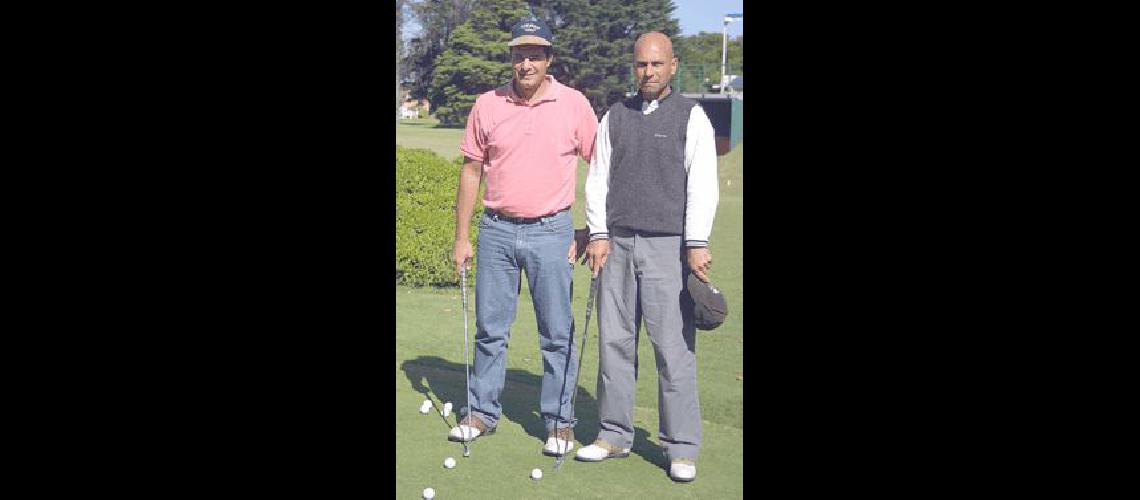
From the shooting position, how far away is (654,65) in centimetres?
689

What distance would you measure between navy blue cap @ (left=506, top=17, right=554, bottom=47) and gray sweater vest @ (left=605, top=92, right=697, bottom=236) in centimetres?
67

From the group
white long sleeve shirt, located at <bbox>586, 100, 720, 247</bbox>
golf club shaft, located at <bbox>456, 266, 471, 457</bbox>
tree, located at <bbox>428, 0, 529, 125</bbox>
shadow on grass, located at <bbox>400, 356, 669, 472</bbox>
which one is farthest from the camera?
golf club shaft, located at <bbox>456, 266, 471, 457</bbox>

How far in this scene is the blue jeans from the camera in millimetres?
7254

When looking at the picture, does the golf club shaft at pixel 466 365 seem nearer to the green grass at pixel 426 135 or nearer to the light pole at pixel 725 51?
the green grass at pixel 426 135

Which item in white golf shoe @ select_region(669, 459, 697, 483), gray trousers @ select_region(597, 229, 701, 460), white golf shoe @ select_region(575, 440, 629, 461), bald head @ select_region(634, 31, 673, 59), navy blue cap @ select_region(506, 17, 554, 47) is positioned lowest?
white golf shoe @ select_region(669, 459, 697, 483)

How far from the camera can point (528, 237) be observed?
7.27 metres

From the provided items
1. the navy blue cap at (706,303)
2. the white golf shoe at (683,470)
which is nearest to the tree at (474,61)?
the navy blue cap at (706,303)

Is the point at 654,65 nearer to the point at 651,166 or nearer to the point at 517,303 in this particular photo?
the point at 651,166

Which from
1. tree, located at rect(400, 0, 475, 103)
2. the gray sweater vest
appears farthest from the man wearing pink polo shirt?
tree, located at rect(400, 0, 475, 103)

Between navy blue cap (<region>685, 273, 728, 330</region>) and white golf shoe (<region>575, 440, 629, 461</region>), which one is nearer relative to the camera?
navy blue cap (<region>685, 273, 728, 330</region>)

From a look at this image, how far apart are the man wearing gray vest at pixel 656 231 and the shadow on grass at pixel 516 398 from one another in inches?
7.3

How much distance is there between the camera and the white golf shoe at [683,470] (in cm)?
705

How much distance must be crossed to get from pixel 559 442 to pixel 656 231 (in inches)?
54.2

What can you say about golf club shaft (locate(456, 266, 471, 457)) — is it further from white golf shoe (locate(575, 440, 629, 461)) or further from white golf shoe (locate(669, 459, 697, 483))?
white golf shoe (locate(669, 459, 697, 483))
